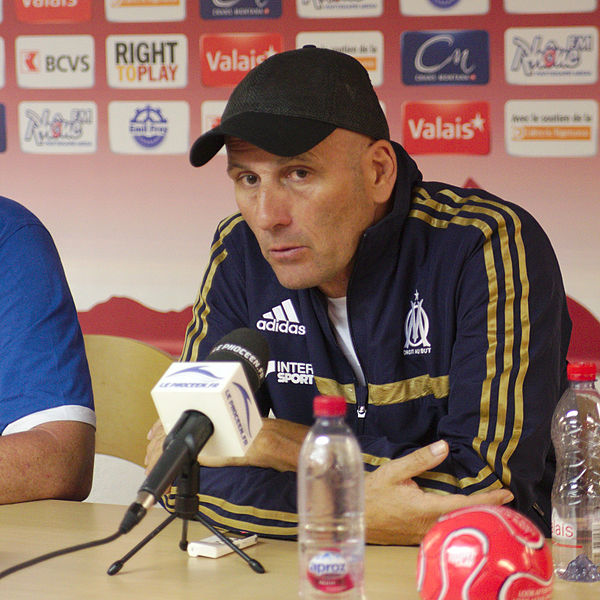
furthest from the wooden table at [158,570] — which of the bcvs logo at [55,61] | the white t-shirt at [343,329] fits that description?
the bcvs logo at [55,61]

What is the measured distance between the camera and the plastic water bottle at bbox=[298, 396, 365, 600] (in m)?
0.95

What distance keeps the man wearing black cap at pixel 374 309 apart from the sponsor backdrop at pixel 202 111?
940 millimetres

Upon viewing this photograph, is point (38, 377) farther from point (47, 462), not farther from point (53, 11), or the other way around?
point (53, 11)

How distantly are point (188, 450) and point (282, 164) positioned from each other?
2.13 feet

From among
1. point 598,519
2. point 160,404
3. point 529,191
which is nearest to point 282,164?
point 160,404

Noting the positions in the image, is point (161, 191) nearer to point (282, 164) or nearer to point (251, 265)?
point (251, 265)

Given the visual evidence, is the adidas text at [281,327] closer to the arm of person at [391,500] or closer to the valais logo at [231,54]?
the arm of person at [391,500]

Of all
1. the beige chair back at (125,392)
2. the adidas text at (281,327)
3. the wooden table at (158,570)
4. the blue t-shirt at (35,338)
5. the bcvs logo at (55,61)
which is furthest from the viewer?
the bcvs logo at (55,61)

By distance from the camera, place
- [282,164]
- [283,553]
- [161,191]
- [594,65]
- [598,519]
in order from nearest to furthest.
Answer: [598,519] < [283,553] < [282,164] < [594,65] < [161,191]

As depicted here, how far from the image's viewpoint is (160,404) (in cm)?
101

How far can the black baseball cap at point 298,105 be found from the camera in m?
1.45

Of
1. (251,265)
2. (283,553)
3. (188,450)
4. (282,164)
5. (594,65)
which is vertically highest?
(594,65)

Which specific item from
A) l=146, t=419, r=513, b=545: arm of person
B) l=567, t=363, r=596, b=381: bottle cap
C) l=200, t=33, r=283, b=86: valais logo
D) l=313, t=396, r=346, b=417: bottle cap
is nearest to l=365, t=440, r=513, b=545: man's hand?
l=146, t=419, r=513, b=545: arm of person

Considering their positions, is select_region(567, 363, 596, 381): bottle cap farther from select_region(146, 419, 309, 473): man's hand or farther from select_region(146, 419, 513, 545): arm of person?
select_region(146, 419, 309, 473): man's hand
